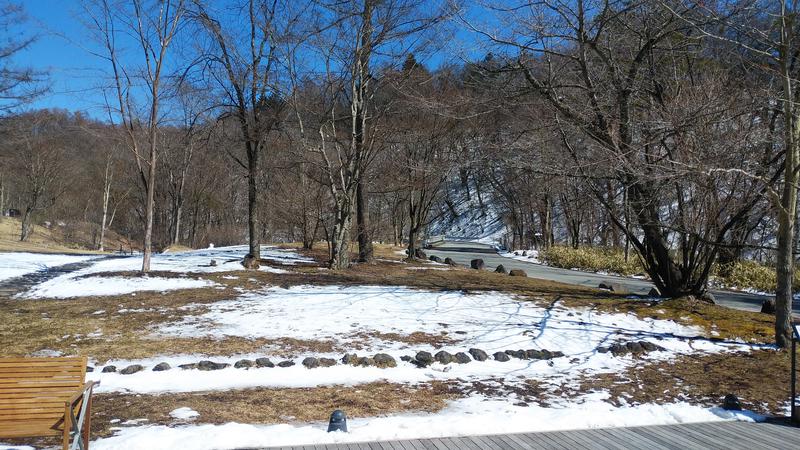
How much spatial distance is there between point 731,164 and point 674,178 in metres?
1.24

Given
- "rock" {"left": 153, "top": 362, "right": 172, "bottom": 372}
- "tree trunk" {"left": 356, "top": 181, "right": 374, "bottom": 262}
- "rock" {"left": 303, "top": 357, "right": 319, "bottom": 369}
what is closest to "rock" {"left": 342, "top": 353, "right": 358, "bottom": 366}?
"rock" {"left": 303, "top": 357, "right": 319, "bottom": 369}

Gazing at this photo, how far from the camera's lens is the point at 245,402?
5.75 metres

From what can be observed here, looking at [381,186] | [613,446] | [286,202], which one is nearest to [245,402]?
[613,446]

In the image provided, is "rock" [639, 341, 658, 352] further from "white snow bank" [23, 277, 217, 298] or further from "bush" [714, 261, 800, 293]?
"bush" [714, 261, 800, 293]

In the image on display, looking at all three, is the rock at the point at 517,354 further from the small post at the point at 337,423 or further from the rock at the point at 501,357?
the small post at the point at 337,423

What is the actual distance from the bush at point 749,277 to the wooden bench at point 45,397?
788 inches

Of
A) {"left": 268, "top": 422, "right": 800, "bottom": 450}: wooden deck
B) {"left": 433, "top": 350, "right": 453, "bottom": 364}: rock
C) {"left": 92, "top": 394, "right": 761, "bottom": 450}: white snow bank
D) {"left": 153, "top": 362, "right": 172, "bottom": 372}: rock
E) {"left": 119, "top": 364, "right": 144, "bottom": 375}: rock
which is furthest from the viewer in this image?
{"left": 433, "top": 350, "right": 453, "bottom": 364}: rock

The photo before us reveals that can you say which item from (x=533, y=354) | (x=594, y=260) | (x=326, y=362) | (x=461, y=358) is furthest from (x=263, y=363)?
(x=594, y=260)

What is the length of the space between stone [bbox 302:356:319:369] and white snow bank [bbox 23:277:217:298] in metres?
6.80

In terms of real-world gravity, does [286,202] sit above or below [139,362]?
above

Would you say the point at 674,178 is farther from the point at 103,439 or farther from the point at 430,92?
the point at 430,92

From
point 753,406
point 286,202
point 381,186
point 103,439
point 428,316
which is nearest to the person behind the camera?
point 103,439

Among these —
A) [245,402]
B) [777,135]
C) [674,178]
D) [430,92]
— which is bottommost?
[245,402]

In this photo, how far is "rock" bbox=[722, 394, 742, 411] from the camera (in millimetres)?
5941
